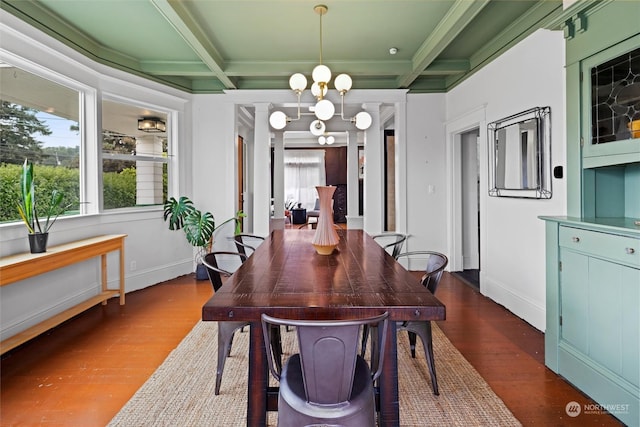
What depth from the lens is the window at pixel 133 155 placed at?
4121 mm

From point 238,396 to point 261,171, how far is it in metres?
3.51

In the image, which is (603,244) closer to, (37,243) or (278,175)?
(37,243)

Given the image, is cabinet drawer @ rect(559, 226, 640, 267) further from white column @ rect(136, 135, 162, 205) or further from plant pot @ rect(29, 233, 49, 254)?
white column @ rect(136, 135, 162, 205)

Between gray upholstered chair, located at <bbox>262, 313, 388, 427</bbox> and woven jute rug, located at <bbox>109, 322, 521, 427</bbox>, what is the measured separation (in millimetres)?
709

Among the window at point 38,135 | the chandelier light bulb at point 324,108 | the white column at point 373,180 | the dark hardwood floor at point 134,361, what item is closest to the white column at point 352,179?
the white column at point 373,180

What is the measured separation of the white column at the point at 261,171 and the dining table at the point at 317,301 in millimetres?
3000

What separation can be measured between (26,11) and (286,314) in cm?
335

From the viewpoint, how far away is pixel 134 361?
2.54 meters

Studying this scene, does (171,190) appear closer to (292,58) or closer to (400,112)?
(292,58)

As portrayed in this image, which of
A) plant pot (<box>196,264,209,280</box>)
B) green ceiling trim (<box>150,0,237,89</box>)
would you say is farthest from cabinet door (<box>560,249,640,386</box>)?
plant pot (<box>196,264,209,280</box>)

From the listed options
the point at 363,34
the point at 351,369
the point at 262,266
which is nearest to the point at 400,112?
the point at 363,34

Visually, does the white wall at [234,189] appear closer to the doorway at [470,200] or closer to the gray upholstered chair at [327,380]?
the doorway at [470,200]

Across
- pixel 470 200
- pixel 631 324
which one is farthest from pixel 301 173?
pixel 631 324

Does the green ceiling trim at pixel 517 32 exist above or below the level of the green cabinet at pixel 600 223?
above
